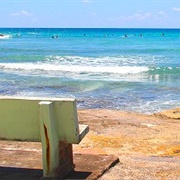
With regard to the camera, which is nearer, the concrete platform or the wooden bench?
the wooden bench

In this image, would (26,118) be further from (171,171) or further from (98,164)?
(171,171)

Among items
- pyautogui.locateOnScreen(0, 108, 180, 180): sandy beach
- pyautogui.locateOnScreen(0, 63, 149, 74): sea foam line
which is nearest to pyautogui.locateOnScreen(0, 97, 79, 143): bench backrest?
pyautogui.locateOnScreen(0, 108, 180, 180): sandy beach

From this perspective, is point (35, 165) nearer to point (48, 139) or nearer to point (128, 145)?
A: point (48, 139)

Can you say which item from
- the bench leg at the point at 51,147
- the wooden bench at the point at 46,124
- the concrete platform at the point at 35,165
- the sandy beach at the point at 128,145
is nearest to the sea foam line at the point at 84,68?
the sandy beach at the point at 128,145

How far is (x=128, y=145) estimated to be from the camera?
889 centimetres

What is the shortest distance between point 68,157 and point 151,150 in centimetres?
365

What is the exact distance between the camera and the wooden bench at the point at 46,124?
472 centimetres

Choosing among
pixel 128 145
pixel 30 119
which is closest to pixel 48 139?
pixel 30 119

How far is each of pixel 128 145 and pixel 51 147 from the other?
13.9 ft

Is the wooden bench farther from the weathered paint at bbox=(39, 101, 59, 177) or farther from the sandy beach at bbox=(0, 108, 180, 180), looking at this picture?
the sandy beach at bbox=(0, 108, 180, 180)

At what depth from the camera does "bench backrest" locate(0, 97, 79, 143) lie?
4727 millimetres

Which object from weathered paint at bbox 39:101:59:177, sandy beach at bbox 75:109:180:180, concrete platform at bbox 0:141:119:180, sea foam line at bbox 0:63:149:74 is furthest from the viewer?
sea foam line at bbox 0:63:149:74

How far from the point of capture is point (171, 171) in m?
5.38

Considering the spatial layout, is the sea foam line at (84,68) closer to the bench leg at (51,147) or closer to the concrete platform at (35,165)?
the concrete platform at (35,165)
